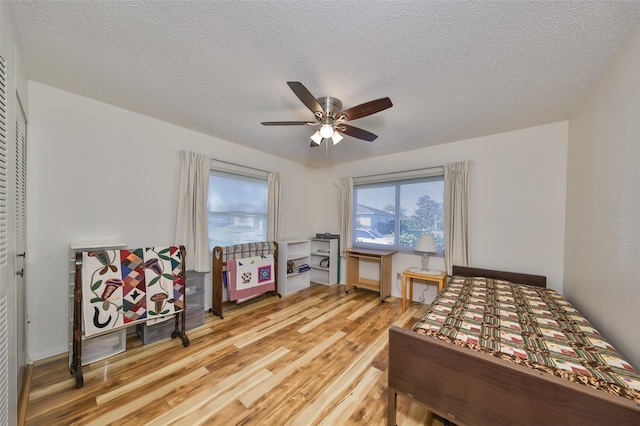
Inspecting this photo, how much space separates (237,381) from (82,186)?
2308 millimetres

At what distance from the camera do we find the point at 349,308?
329cm

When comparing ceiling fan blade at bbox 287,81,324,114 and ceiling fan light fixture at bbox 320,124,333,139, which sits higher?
ceiling fan blade at bbox 287,81,324,114

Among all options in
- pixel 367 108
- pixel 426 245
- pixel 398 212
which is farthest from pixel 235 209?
pixel 426 245

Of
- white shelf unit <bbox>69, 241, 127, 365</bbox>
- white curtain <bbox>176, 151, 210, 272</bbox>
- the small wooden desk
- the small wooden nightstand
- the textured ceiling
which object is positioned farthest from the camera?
the small wooden desk

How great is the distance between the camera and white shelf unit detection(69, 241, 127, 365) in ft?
6.49

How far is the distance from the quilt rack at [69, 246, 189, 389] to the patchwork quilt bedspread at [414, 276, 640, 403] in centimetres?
231

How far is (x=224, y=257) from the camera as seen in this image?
10.4 ft

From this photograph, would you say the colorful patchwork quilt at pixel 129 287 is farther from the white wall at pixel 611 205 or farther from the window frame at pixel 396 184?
the white wall at pixel 611 205

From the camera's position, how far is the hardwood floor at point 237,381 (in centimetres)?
151

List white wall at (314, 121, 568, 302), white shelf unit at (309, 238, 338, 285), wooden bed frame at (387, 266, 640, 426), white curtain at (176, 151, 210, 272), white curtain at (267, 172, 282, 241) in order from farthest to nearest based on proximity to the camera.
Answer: white shelf unit at (309, 238, 338, 285) < white curtain at (267, 172, 282, 241) < white curtain at (176, 151, 210, 272) < white wall at (314, 121, 568, 302) < wooden bed frame at (387, 266, 640, 426)

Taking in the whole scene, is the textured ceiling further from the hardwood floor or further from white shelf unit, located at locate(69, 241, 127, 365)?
the hardwood floor

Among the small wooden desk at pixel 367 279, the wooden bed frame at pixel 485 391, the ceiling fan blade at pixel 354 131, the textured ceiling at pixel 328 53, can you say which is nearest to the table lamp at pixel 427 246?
the small wooden desk at pixel 367 279

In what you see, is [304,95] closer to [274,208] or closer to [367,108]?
[367,108]

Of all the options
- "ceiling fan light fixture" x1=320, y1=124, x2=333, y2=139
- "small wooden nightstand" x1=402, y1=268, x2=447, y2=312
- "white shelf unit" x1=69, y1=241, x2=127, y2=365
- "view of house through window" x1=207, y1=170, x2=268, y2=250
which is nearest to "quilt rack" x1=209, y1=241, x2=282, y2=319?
"view of house through window" x1=207, y1=170, x2=268, y2=250
